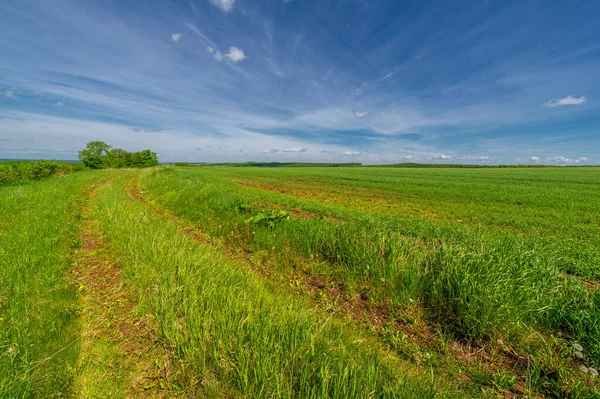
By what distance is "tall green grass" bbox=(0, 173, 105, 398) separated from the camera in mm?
1991

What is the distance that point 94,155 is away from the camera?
79.2m

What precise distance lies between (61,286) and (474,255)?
23.3 feet

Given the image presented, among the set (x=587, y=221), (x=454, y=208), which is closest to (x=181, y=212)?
(x=454, y=208)

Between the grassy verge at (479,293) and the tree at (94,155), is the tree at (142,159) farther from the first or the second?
the grassy verge at (479,293)

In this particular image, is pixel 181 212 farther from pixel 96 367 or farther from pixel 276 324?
pixel 276 324

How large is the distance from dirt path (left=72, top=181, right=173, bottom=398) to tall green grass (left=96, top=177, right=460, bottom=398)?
8.5 inches

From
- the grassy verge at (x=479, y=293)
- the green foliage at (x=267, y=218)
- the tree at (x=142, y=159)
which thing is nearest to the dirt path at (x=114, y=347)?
the grassy verge at (x=479, y=293)

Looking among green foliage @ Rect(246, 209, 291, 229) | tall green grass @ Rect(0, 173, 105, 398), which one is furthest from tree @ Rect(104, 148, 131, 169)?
green foliage @ Rect(246, 209, 291, 229)

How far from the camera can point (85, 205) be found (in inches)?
428

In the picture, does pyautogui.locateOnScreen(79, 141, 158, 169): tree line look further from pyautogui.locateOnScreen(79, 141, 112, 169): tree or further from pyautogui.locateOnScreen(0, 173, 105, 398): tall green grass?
pyautogui.locateOnScreen(0, 173, 105, 398): tall green grass

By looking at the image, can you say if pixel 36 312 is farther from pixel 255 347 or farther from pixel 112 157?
pixel 112 157

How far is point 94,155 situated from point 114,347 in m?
107

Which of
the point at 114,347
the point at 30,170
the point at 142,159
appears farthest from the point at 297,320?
the point at 142,159

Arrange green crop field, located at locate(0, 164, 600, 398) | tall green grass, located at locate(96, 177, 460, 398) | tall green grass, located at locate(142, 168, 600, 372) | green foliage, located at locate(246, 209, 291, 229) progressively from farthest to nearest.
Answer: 1. green foliage, located at locate(246, 209, 291, 229)
2. tall green grass, located at locate(142, 168, 600, 372)
3. green crop field, located at locate(0, 164, 600, 398)
4. tall green grass, located at locate(96, 177, 460, 398)
